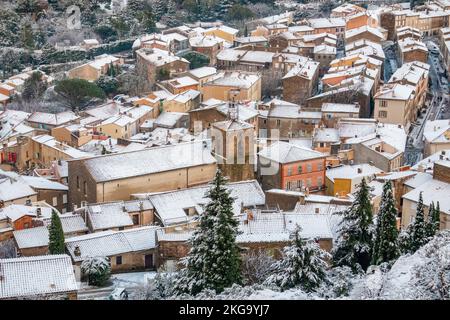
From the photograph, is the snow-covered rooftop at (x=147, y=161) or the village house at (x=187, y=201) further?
the snow-covered rooftop at (x=147, y=161)

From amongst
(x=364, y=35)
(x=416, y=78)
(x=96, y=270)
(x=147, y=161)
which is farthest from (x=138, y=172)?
(x=364, y=35)

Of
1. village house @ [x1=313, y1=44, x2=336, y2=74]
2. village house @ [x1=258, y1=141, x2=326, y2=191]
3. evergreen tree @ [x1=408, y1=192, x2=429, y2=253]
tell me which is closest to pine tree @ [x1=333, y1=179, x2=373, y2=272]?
evergreen tree @ [x1=408, y1=192, x2=429, y2=253]

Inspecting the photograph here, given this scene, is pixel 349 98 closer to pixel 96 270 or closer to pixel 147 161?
pixel 147 161

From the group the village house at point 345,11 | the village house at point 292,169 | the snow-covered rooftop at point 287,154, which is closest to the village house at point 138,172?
the village house at point 292,169

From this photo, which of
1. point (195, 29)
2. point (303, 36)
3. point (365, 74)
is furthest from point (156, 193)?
point (195, 29)

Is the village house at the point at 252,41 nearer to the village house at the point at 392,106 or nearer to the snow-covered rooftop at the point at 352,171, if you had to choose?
the village house at the point at 392,106

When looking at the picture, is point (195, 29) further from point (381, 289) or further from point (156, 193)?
point (381, 289)
